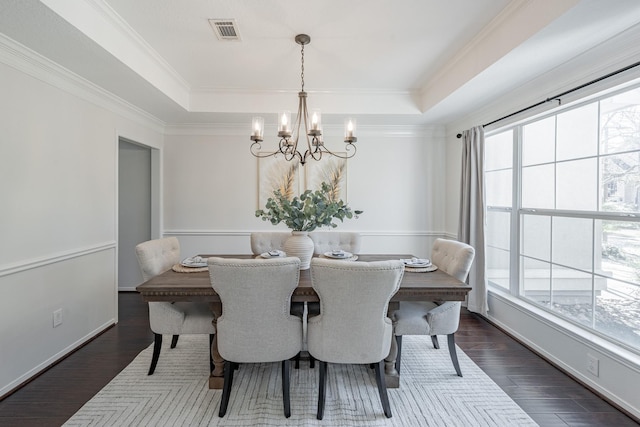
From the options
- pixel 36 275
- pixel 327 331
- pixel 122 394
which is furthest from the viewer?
pixel 36 275

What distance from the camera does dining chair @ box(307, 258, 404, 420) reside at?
1.67 metres

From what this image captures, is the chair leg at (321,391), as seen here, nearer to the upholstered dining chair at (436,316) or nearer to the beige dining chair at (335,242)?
the upholstered dining chair at (436,316)

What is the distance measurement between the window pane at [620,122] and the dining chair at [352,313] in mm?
1847

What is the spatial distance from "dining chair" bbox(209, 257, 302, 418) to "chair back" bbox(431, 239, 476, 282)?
1.27 meters

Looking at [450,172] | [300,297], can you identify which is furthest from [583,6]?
[450,172]

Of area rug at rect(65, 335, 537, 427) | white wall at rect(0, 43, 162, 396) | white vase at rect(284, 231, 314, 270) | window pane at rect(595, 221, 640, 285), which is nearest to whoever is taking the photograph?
area rug at rect(65, 335, 537, 427)

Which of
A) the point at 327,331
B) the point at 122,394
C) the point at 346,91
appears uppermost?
the point at 346,91

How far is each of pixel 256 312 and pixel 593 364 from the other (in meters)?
2.35

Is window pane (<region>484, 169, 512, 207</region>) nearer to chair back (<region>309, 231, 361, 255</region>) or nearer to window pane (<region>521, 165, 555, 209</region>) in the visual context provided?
window pane (<region>521, 165, 555, 209</region>)

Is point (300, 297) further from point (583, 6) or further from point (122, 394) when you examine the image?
point (583, 6)

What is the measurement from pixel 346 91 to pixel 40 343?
3709 mm


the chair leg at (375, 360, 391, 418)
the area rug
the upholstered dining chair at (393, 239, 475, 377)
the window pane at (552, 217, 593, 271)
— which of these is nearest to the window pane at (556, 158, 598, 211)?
the window pane at (552, 217, 593, 271)

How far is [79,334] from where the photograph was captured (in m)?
2.78

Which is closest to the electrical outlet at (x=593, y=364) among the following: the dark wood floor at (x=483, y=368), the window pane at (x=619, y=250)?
the dark wood floor at (x=483, y=368)
